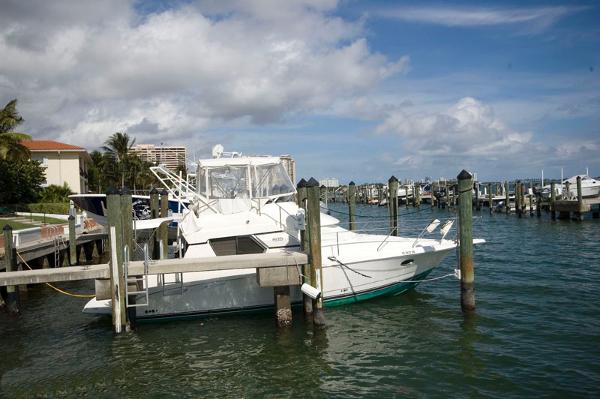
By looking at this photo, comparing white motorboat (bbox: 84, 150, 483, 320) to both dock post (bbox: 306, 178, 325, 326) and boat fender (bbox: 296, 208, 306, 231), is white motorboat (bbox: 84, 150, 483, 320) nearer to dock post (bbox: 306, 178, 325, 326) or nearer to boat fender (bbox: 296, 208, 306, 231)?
boat fender (bbox: 296, 208, 306, 231)

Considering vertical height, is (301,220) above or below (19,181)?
below

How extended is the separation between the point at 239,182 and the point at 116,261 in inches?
197

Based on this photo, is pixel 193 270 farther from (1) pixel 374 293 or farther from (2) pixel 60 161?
(2) pixel 60 161

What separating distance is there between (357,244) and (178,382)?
243 inches

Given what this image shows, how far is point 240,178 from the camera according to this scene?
1502cm

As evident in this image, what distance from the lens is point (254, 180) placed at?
14.9 meters

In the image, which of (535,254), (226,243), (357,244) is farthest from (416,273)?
(535,254)

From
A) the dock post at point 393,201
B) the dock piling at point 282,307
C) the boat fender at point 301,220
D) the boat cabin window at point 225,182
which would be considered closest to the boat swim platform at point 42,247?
the boat cabin window at point 225,182

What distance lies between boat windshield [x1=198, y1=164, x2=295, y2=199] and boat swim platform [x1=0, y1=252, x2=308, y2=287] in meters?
3.97

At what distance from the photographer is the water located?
28.7ft

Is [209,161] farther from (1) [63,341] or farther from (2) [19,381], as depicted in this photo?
(2) [19,381]

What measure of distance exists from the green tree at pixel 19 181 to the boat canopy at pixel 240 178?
27256mm

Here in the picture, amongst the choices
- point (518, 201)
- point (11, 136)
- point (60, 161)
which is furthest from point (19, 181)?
point (518, 201)

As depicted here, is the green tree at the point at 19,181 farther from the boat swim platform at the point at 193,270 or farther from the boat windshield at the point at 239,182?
the boat swim platform at the point at 193,270
